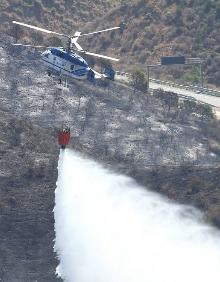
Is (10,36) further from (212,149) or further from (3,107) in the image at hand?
(212,149)

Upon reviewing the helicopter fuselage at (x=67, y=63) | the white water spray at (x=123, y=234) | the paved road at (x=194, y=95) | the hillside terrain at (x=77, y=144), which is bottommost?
the white water spray at (x=123, y=234)

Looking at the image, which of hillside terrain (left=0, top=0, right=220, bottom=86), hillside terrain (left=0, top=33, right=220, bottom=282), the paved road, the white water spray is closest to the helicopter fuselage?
hillside terrain (left=0, top=33, right=220, bottom=282)

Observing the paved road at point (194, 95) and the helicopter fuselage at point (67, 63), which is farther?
the paved road at point (194, 95)

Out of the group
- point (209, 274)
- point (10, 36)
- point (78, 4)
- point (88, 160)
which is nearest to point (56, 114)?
point (88, 160)

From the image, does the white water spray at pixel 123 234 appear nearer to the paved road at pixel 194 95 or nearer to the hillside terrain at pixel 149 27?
the paved road at pixel 194 95

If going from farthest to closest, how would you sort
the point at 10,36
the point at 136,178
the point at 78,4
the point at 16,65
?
the point at 78,4
the point at 10,36
the point at 16,65
the point at 136,178

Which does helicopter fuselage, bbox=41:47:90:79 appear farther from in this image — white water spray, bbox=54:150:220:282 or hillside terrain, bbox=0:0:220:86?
hillside terrain, bbox=0:0:220:86

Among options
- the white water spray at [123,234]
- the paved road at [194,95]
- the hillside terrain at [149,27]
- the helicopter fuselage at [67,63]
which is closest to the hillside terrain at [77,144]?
the white water spray at [123,234]
